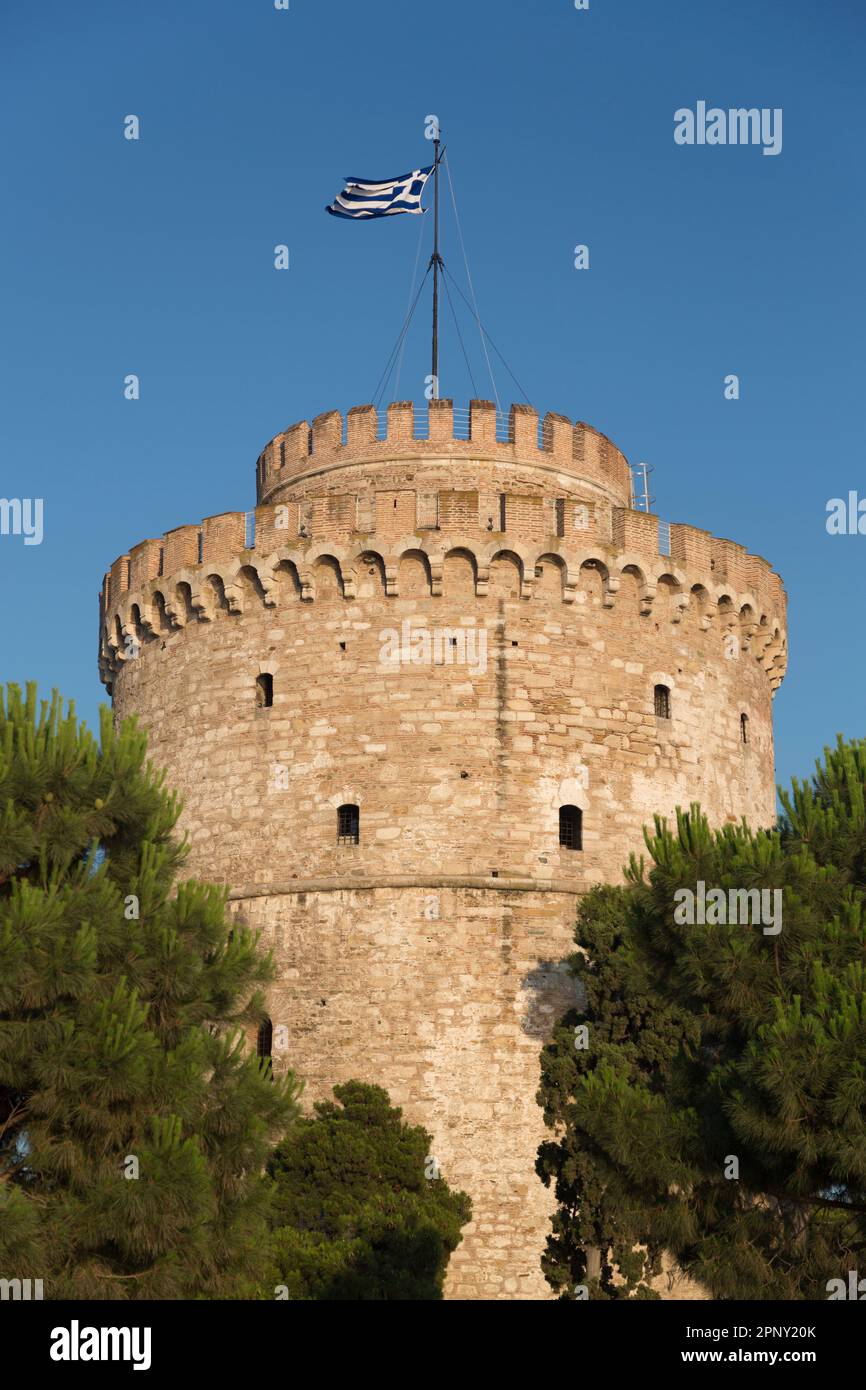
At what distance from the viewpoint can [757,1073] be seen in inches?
639

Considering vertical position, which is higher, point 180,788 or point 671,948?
point 180,788

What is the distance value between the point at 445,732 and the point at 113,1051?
9847 millimetres

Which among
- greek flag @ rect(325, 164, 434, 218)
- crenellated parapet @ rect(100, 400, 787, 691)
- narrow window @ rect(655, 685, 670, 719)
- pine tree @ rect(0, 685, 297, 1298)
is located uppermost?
greek flag @ rect(325, 164, 434, 218)

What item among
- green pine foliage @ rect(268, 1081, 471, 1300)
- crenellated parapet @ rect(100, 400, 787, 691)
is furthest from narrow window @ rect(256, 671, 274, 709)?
green pine foliage @ rect(268, 1081, 471, 1300)

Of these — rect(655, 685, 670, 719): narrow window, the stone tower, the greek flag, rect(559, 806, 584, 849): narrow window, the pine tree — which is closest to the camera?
the pine tree

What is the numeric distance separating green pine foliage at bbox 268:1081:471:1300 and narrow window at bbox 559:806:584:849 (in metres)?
4.25

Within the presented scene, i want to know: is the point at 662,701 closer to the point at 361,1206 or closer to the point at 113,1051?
the point at 361,1206

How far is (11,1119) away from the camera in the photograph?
16.0 metres

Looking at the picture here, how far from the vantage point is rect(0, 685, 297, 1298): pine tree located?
15.7 metres

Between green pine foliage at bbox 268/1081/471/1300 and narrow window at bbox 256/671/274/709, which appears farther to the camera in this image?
narrow window at bbox 256/671/274/709

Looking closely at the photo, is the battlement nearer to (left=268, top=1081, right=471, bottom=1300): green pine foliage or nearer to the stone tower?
the stone tower

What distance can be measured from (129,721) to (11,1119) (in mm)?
4376
